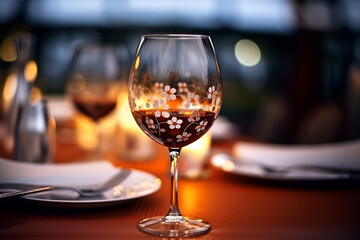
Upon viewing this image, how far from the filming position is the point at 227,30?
6922 millimetres

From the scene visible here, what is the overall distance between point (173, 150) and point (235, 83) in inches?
224

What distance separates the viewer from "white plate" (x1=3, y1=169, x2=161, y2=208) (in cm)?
94

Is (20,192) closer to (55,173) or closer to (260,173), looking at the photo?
(55,173)

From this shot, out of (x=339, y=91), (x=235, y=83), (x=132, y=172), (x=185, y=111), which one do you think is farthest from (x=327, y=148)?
(x=235, y=83)

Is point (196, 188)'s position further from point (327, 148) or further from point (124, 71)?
point (124, 71)


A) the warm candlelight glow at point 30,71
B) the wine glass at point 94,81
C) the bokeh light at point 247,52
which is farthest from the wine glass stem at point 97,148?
the bokeh light at point 247,52

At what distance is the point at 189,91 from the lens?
915mm

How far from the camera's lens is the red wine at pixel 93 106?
1600 millimetres

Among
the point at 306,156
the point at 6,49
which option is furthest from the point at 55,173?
the point at 6,49

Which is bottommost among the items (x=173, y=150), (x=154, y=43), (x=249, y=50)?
(x=173, y=150)

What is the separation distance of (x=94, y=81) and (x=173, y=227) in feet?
2.65


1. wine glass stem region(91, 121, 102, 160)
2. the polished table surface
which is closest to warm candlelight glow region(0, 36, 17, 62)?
wine glass stem region(91, 121, 102, 160)

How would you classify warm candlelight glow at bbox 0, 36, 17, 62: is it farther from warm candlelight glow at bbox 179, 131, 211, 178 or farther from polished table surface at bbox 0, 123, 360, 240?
polished table surface at bbox 0, 123, 360, 240

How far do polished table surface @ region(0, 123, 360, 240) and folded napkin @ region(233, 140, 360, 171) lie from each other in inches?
5.1
